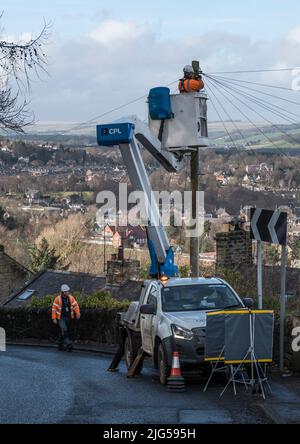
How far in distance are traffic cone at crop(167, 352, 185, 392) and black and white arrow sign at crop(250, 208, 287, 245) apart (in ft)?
8.22

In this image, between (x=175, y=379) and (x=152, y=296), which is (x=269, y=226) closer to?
(x=152, y=296)

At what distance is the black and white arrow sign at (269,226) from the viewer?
15.7 m

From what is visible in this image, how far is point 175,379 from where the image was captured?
14.9 metres

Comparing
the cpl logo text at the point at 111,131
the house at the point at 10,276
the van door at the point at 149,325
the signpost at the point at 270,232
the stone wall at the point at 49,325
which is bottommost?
the house at the point at 10,276

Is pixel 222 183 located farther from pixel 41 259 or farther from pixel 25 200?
pixel 25 200

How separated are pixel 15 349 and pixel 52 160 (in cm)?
7528

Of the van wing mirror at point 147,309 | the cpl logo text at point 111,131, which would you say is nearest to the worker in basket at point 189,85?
the cpl logo text at point 111,131

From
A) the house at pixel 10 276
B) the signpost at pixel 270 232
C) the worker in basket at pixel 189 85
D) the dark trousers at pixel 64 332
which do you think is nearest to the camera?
the signpost at pixel 270 232

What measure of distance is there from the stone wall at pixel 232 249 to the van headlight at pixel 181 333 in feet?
54.7

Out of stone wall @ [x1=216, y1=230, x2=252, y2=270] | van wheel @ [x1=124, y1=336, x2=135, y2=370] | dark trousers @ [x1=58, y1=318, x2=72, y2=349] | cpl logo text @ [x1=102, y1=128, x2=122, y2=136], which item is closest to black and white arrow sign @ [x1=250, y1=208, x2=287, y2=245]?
cpl logo text @ [x1=102, y1=128, x2=122, y2=136]

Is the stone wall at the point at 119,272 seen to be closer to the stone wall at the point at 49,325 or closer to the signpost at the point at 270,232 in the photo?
the stone wall at the point at 49,325

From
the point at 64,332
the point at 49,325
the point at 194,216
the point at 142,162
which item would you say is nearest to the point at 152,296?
the point at 142,162

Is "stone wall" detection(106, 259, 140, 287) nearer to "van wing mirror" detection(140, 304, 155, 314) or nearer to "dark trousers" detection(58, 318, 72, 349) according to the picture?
"dark trousers" detection(58, 318, 72, 349)

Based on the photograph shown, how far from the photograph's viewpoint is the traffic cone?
14922mm
